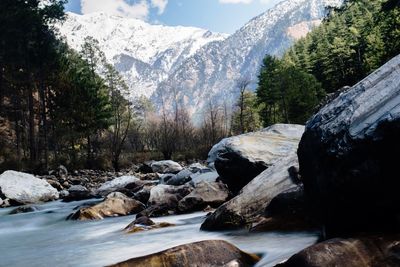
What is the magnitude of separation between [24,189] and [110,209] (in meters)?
7.76

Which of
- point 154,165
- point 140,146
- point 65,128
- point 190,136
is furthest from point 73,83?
point 140,146

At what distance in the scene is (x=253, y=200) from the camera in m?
7.16

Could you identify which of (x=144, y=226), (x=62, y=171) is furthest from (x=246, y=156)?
(x=62, y=171)

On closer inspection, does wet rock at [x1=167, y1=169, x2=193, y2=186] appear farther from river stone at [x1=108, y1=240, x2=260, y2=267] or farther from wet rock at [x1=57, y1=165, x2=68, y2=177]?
wet rock at [x1=57, y1=165, x2=68, y2=177]

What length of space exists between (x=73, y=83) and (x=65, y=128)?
3808 mm

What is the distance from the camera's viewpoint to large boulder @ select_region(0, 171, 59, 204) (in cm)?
1708

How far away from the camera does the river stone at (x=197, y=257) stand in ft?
15.1

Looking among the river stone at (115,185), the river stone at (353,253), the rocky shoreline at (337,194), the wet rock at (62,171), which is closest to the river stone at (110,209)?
the rocky shoreline at (337,194)

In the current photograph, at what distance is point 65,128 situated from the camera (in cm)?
3734

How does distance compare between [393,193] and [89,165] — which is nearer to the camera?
[393,193]

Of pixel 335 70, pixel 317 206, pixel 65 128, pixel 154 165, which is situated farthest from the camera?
pixel 335 70

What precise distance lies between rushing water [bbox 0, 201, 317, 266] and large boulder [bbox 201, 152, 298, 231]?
0.27 meters

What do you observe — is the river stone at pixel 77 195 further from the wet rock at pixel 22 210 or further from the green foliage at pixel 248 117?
the green foliage at pixel 248 117

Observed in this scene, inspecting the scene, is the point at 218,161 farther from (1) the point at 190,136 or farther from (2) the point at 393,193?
(1) the point at 190,136
